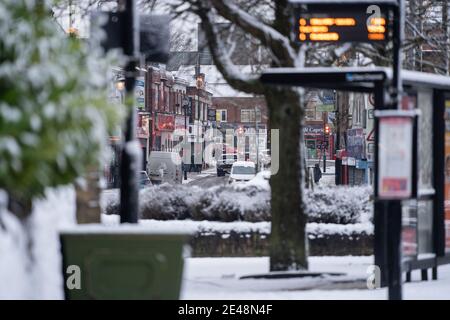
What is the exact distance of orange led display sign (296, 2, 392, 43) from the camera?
1202 cm

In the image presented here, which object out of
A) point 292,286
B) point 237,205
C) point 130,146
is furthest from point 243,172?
point 130,146

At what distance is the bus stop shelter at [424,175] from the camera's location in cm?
1273

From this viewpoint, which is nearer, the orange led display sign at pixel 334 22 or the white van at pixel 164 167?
the orange led display sign at pixel 334 22

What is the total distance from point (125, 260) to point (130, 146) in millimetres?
2092

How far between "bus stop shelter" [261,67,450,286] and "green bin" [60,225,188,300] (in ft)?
17.6

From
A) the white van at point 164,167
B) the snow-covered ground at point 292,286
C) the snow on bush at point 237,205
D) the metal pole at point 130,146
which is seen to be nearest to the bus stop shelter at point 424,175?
the snow-covered ground at point 292,286

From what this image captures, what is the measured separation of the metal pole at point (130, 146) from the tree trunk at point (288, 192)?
5.64m

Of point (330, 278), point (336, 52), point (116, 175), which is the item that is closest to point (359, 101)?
point (116, 175)

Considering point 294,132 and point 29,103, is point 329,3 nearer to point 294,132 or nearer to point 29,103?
point 294,132

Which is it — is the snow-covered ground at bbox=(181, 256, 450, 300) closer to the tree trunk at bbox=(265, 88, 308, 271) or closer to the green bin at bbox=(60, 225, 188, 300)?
the tree trunk at bbox=(265, 88, 308, 271)

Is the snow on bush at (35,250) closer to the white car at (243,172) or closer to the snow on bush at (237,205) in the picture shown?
the snow on bush at (237,205)

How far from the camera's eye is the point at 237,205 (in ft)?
68.4

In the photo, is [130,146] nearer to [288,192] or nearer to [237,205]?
[288,192]

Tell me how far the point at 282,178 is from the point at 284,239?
0.94 metres
